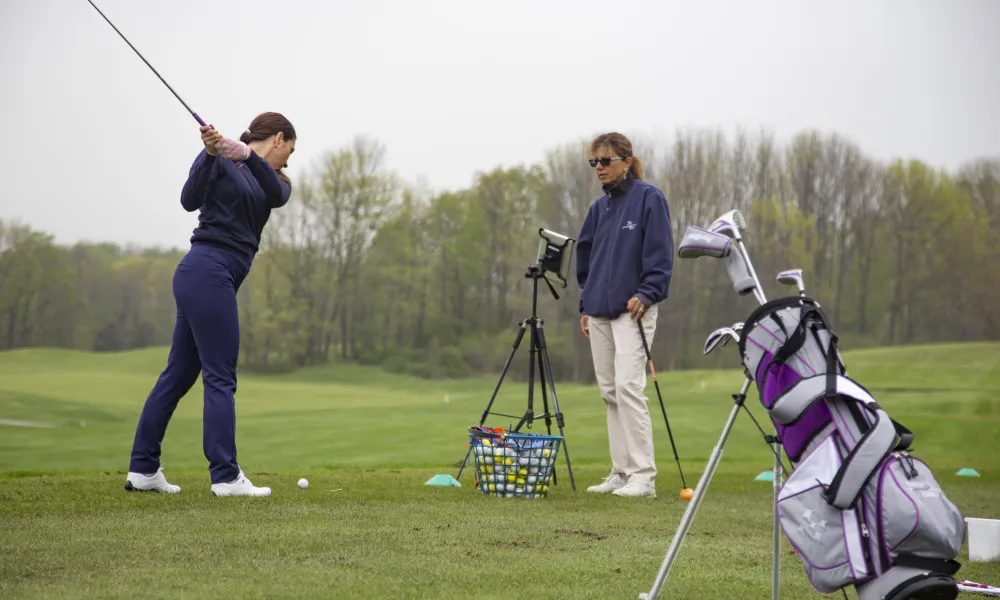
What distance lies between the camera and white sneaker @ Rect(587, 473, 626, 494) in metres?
5.82

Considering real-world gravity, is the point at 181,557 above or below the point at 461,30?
below

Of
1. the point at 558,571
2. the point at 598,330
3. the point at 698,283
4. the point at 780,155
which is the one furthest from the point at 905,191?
the point at 558,571

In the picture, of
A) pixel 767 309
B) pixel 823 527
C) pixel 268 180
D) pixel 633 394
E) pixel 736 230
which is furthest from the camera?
pixel 633 394

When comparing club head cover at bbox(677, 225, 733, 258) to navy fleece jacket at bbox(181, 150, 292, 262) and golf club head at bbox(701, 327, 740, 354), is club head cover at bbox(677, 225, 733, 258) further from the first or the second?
navy fleece jacket at bbox(181, 150, 292, 262)

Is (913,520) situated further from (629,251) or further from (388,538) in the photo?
(629,251)

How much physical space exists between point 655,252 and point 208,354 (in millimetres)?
2543

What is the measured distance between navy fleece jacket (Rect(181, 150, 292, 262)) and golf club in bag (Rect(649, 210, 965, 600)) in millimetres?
2701

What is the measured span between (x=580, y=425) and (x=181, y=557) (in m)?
11.0

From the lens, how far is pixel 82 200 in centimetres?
2708

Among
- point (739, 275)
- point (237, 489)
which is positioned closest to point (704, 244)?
point (739, 275)

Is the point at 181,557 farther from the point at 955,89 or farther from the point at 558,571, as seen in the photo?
the point at 955,89

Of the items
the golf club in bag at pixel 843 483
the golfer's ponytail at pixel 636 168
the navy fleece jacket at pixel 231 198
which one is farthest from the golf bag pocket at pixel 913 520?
the golfer's ponytail at pixel 636 168

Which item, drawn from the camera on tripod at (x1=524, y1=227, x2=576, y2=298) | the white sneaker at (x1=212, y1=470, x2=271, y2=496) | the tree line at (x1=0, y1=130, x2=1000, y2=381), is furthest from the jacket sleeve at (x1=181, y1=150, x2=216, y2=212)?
the tree line at (x1=0, y1=130, x2=1000, y2=381)

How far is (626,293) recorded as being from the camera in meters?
5.68
